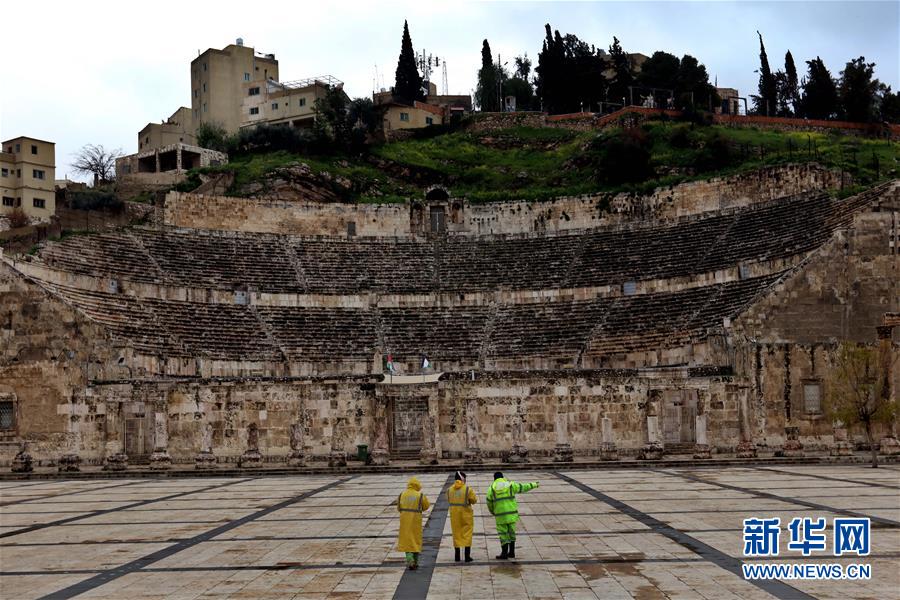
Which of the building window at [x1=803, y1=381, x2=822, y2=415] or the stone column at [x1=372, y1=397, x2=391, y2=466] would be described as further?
the building window at [x1=803, y1=381, x2=822, y2=415]

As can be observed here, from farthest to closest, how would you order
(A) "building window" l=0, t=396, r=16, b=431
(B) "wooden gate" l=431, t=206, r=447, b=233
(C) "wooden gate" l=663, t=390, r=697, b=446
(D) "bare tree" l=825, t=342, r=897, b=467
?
(B) "wooden gate" l=431, t=206, r=447, b=233 → (A) "building window" l=0, t=396, r=16, b=431 → (C) "wooden gate" l=663, t=390, r=697, b=446 → (D) "bare tree" l=825, t=342, r=897, b=467

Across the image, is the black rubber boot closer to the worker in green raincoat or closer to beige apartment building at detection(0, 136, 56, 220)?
the worker in green raincoat

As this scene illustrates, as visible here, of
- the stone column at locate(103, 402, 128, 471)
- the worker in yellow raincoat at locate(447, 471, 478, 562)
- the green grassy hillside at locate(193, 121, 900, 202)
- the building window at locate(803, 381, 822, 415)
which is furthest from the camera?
the green grassy hillside at locate(193, 121, 900, 202)

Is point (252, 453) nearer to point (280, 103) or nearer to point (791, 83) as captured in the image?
point (280, 103)

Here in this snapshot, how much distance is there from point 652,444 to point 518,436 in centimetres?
487

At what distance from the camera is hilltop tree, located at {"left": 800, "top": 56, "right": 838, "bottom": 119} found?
83000mm

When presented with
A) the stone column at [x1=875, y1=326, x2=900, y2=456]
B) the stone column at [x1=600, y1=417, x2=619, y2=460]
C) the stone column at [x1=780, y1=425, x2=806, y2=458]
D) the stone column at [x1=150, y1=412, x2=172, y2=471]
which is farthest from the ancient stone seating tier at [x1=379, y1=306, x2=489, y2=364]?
the stone column at [x1=875, y1=326, x2=900, y2=456]

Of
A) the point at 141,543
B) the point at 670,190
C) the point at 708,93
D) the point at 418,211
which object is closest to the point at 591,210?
the point at 670,190

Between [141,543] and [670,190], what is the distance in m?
45.8

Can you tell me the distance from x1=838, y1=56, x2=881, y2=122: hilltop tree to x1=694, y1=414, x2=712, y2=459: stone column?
54272mm

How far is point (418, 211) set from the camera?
5900cm

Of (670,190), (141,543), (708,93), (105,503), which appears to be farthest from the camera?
(708,93)

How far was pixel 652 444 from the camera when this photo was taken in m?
33.8

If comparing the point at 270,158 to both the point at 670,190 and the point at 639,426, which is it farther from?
the point at 639,426
